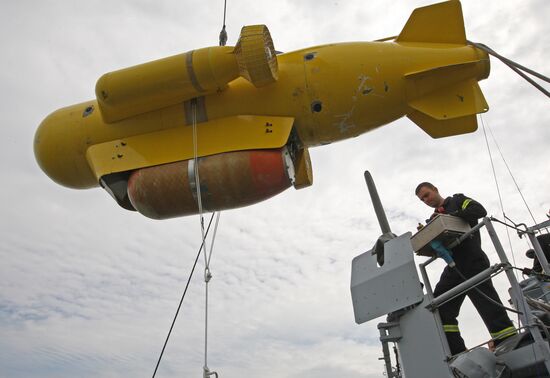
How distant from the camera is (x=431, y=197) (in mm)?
4672

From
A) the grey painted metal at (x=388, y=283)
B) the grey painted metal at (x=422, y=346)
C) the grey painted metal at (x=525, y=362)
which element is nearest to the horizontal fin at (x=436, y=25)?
the grey painted metal at (x=388, y=283)

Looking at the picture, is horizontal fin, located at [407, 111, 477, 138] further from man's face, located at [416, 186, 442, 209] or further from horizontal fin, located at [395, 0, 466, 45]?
horizontal fin, located at [395, 0, 466, 45]

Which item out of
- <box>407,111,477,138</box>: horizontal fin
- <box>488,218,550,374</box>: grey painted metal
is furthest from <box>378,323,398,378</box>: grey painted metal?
<box>407,111,477,138</box>: horizontal fin

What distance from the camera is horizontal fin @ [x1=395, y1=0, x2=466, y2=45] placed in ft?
15.0

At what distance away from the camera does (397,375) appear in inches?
202

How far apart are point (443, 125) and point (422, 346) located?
226 cm

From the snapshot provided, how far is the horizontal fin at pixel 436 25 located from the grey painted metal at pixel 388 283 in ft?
6.87

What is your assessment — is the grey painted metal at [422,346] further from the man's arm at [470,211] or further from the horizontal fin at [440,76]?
the horizontal fin at [440,76]

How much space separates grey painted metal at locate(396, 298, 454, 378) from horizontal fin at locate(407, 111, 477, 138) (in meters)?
1.78

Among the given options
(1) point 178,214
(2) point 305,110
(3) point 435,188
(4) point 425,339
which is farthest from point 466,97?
(1) point 178,214

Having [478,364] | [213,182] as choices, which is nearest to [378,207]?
[213,182]

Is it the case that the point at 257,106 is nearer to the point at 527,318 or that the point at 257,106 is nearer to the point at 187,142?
the point at 187,142

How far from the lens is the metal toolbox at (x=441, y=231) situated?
13.3 feet

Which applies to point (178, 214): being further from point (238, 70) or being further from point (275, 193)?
point (238, 70)
